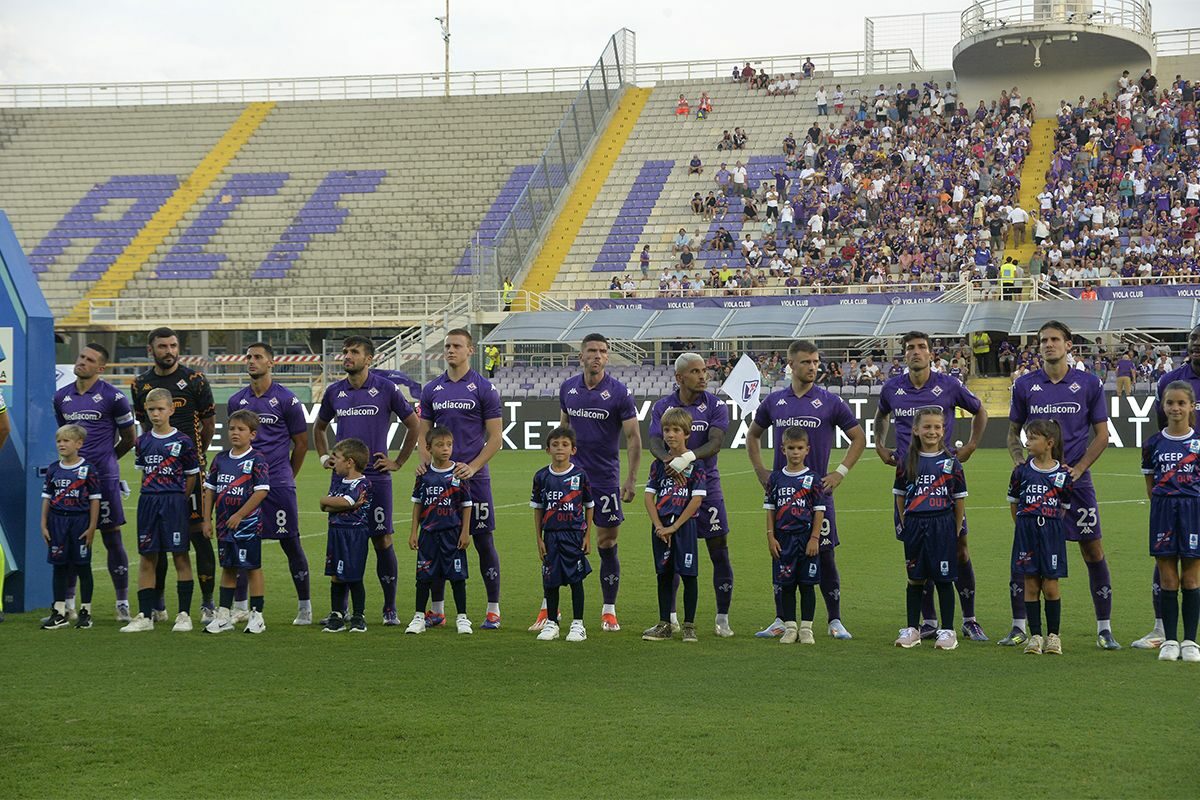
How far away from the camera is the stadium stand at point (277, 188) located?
44.0m

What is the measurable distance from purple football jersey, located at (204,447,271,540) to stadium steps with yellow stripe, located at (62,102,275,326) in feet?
115

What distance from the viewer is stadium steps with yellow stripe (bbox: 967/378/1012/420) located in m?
32.8

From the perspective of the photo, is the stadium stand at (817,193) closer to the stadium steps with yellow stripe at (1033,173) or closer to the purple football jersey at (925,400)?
the stadium steps with yellow stripe at (1033,173)

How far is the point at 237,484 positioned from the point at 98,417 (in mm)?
1358

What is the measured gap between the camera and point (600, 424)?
33.4 ft

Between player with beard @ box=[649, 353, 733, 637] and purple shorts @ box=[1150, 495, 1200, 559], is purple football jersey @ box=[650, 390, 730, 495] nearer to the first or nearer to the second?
player with beard @ box=[649, 353, 733, 637]

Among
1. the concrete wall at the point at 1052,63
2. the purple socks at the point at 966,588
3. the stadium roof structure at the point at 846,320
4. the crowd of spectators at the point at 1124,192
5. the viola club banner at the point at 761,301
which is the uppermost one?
the concrete wall at the point at 1052,63

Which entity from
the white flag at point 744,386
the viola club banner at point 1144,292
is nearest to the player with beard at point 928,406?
the white flag at point 744,386

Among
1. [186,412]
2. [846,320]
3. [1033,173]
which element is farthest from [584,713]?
[1033,173]

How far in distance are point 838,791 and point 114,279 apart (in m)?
42.1

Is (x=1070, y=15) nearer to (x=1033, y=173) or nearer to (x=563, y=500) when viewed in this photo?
(x=1033, y=173)

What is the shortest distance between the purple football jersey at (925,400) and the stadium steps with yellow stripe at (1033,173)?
28455 millimetres

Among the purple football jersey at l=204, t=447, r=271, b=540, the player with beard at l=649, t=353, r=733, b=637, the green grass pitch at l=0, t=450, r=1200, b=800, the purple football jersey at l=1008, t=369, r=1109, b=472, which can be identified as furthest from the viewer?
the purple football jersey at l=204, t=447, r=271, b=540

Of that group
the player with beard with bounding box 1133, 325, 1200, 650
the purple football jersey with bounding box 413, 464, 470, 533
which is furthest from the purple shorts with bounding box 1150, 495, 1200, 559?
the purple football jersey with bounding box 413, 464, 470, 533
